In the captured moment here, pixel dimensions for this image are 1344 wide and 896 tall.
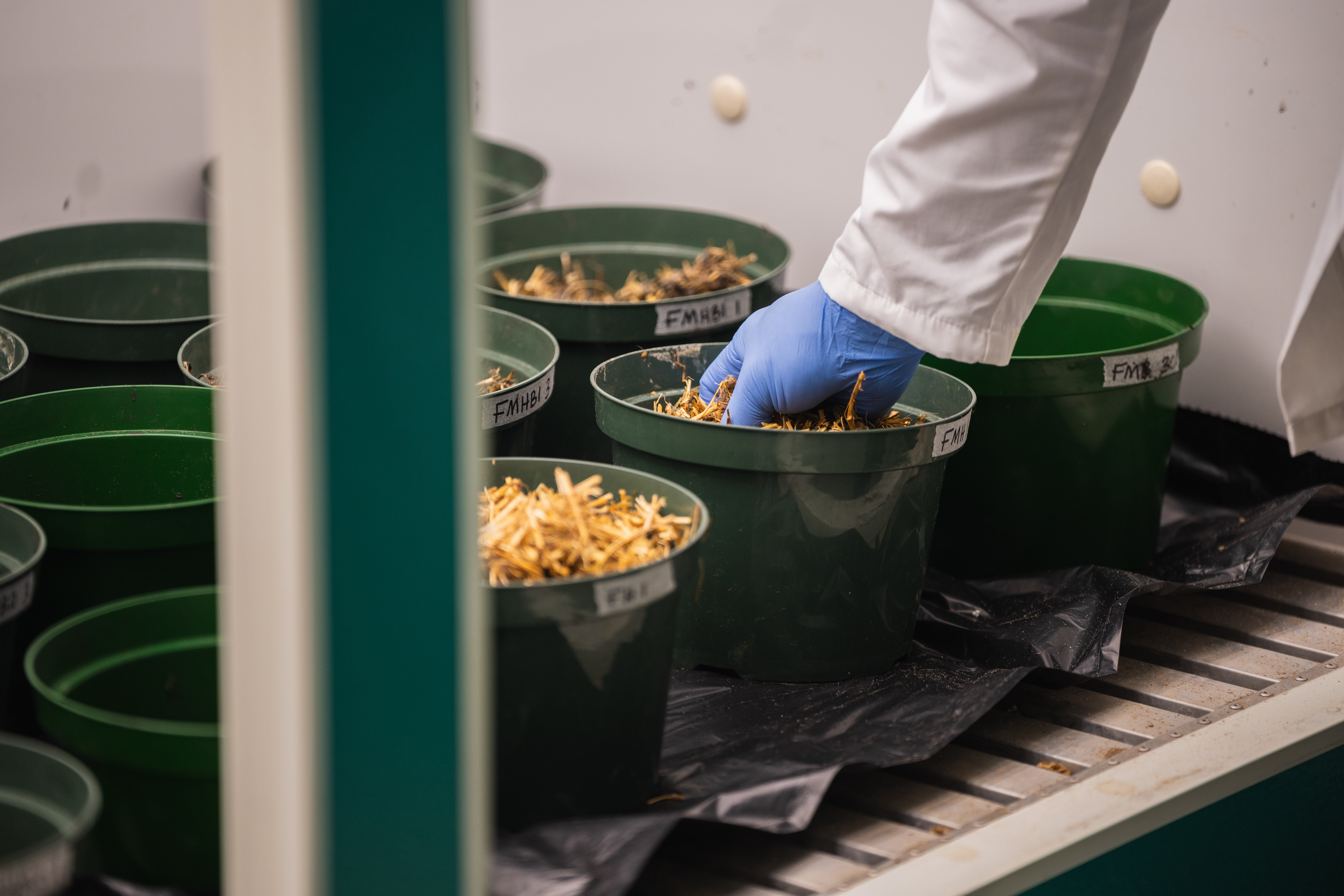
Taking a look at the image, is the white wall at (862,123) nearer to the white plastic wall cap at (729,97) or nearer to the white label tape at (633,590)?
the white plastic wall cap at (729,97)

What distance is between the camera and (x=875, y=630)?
5.06 ft

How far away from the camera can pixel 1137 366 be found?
1756mm

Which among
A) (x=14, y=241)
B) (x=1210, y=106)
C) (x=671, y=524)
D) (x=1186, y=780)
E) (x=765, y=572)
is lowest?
(x=1186, y=780)

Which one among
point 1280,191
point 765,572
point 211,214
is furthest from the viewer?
point 211,214

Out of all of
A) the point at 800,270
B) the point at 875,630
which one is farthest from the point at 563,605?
the point at 800,270

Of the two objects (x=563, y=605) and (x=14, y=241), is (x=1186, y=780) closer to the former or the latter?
(x=563, y=605)

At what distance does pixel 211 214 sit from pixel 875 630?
5.00 feet

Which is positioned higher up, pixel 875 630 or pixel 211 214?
pixel 211 214

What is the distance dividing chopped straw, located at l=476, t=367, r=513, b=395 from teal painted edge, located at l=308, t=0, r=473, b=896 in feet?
2.86

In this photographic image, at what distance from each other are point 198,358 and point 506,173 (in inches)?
46.1

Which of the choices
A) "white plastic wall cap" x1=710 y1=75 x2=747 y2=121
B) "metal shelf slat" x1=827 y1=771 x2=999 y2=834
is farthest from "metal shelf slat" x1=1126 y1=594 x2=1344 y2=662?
"white plastic wall cap" x1=710 y1=75 x2=747 y2=121

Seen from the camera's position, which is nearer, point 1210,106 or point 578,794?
point 578,794

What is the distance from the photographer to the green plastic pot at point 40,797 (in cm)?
97

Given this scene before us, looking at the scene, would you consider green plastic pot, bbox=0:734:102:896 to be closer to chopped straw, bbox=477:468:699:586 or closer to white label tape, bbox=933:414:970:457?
chopped straw, bbox=477:468:699:586
